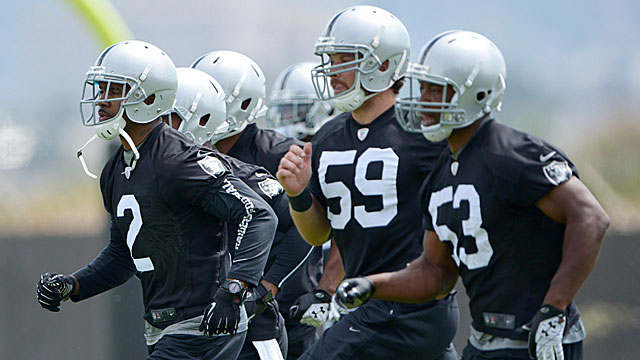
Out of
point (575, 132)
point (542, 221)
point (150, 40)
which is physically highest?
point (542, 221)

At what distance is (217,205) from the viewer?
12.0ft

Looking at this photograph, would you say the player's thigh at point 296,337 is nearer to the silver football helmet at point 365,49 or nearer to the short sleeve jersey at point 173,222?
the short sleeve jersey at point 173,222

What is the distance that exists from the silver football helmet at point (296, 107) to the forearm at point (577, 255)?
384 centimetres

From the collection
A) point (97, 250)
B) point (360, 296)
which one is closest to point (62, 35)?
point (97, 250)

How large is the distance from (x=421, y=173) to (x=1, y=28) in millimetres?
4180

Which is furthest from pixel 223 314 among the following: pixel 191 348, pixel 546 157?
pixel 546 157

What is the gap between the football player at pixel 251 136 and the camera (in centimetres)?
492

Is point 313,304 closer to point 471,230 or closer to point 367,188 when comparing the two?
point 367,188

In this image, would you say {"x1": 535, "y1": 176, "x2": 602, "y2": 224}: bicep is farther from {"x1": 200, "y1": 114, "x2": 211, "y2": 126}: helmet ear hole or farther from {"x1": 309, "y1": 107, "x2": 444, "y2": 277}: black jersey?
{"x1": 200, "y1": 114, "x2": 211, "y2": 126}: helmet ear hole

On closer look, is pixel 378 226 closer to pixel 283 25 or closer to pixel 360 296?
pixel 360 296

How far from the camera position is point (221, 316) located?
3.43m

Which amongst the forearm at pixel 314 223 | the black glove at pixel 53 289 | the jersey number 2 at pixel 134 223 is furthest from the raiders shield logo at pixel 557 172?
the black glove at pixel 53 289

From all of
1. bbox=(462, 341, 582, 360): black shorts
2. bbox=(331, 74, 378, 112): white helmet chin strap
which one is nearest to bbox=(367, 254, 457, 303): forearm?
bbox=(462, 341, 582, 360): black shorts

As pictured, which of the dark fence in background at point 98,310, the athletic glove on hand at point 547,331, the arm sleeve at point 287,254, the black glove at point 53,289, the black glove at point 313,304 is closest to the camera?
the athletic glove on hand at point 547,331
